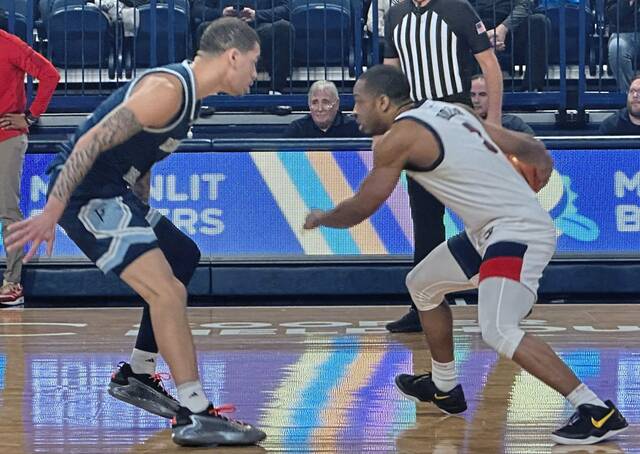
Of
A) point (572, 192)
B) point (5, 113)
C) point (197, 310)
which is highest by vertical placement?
point (5, 113)

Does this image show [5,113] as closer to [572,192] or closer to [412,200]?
[412,200]

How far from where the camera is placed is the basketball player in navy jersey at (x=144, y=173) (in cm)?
541

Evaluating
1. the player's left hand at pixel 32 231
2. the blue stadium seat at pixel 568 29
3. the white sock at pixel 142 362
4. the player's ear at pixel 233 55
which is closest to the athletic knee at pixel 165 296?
the player's left hand at pixel 32 231

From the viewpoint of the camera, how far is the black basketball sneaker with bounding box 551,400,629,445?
17.9ft

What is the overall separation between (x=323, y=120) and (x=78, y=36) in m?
2.38

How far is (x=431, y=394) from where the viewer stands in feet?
20.4

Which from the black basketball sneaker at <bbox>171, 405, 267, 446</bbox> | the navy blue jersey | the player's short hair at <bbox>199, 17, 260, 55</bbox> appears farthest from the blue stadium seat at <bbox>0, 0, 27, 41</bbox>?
the black basketball sneaker at <bbox>171, 405, 267, 446</bbox>

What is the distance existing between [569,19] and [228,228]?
362 centimetres

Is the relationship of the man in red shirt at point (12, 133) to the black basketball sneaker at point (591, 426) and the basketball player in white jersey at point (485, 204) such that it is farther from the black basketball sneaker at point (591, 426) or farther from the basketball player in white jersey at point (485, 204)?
the black basketball sneaker at point (591, 426)

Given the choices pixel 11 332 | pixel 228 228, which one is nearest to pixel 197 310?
pixel 228 228

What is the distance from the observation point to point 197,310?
993 cm

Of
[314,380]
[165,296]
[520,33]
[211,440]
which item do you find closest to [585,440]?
[211,440]

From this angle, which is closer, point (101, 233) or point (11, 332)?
point (101, 233)

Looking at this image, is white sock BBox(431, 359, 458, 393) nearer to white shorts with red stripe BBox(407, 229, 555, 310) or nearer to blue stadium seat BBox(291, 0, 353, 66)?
white shorts with red stripe BBox(407, 229, 555, 310)
